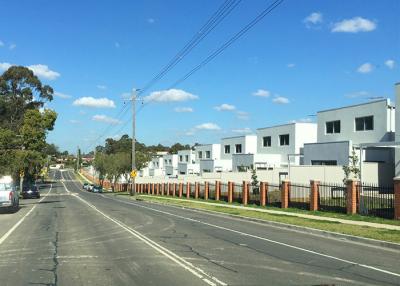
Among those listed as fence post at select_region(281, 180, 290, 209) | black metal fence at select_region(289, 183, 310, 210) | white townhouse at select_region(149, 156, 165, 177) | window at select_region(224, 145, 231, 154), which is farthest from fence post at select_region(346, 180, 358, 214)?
white townhouse at select_region(149, 156, 165, 177)

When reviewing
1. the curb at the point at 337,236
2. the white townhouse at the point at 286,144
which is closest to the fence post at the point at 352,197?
the curb at the point at 337,236

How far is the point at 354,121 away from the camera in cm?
4903

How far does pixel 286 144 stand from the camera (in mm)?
63438

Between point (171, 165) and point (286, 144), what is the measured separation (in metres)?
51.6

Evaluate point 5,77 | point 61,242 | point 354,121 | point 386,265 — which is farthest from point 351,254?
point 5,77

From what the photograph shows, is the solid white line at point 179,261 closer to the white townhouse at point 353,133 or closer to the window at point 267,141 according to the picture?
the white townhouse at point 353,133

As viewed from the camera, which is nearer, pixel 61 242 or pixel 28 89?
pixel 61 242

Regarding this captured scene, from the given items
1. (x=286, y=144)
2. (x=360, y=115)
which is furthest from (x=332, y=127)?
(x=286, y=144)

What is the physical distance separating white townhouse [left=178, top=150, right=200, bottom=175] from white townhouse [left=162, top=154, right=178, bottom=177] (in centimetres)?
187

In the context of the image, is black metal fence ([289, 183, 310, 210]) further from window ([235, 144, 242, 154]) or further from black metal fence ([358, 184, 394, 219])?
window ([235, 144, 242, 154])

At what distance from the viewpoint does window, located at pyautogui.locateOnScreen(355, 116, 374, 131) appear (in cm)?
4694

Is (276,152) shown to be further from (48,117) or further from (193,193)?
(48,117)

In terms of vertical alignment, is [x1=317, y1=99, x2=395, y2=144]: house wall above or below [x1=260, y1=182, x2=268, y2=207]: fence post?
above

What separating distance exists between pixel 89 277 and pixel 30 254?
136 inches
